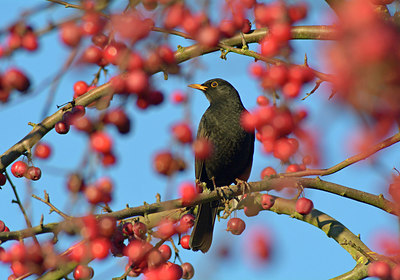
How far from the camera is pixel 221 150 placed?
516 cm

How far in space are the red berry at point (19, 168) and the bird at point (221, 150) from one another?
201 centimetres

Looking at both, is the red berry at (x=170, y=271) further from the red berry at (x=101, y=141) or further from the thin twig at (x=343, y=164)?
the red berry at (x=101, y=141)

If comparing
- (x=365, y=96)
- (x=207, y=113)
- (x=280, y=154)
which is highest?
A: (x=207, y=113)

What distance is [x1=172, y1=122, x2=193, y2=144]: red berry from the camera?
1794mm

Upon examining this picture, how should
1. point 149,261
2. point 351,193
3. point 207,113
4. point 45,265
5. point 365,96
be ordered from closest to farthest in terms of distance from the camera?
point 365,96 → point 45,265 → point 149,261 → point 351,193 → point 207,113

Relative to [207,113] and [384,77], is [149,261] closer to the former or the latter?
[384,77]

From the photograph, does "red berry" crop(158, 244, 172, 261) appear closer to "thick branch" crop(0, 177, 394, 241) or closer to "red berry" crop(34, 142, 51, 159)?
"thick branch" crop(0, 177, 394, 241)

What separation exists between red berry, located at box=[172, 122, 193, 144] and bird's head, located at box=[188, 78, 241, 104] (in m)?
3.74

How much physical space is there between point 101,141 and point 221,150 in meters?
3.59

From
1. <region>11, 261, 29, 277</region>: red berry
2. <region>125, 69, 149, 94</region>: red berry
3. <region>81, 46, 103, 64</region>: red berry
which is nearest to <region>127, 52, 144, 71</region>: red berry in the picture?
<region>125, 69, 149, 94</region>: red berry

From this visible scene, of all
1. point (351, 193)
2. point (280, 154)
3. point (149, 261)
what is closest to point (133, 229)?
point (149, 261)

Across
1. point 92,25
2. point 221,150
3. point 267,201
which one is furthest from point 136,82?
point 221,150

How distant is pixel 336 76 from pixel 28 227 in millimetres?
1671

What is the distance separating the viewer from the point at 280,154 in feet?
8.64
